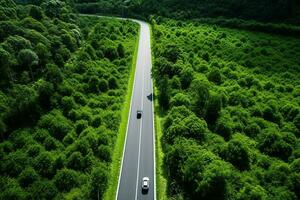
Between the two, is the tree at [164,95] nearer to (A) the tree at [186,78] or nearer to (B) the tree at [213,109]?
(A) the tree at [186,78]

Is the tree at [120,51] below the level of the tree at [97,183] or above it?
above

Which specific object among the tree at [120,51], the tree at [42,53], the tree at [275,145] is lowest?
A: the tree at [275,145]

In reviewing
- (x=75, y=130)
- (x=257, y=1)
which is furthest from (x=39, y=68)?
(x=257, y=1)

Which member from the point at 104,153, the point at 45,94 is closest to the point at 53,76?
the point at 45,94

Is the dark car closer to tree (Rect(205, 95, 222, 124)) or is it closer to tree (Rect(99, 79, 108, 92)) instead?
tree (Rect(99, 79, 108, 92))

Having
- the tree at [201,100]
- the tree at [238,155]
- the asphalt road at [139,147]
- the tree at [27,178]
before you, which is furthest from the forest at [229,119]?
the tree at [27,178]

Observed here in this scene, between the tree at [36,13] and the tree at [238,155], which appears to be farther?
the tree at [36,13]
